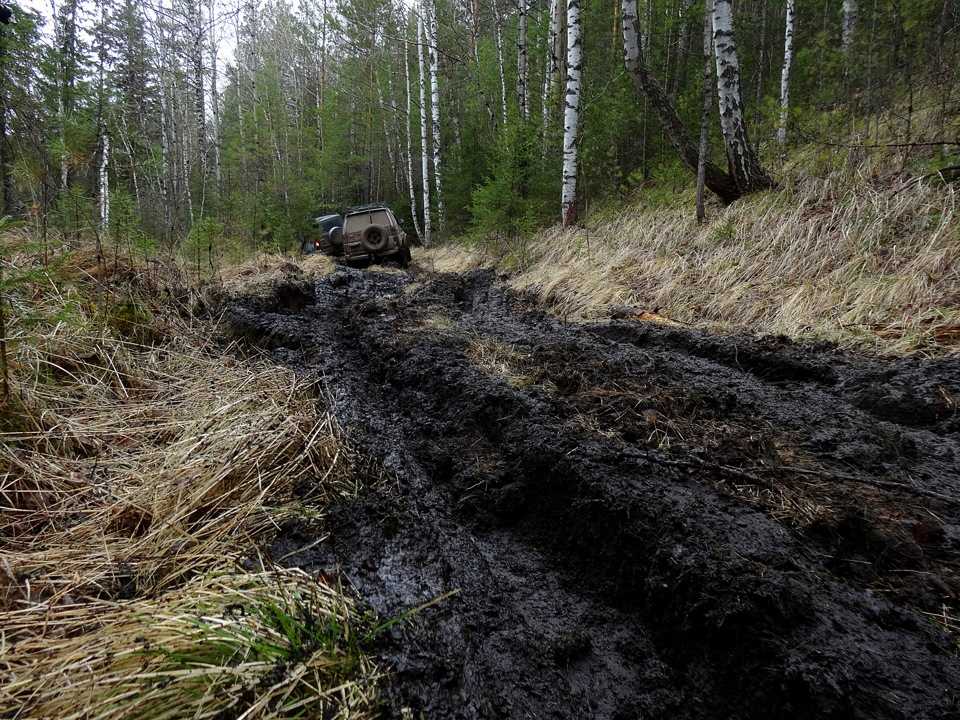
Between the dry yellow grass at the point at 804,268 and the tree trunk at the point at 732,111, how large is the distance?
0.46 meters

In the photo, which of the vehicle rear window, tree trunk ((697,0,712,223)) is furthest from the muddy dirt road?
the vehicle rear window

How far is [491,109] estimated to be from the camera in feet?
46.7

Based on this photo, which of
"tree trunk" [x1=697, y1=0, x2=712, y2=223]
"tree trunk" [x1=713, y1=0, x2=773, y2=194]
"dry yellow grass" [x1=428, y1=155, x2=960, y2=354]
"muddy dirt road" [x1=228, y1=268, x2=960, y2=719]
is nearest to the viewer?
"muddy dirt road" [x1=228, y1=268, x2=960, y2=719]

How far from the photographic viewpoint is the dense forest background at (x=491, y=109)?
13.4 ft

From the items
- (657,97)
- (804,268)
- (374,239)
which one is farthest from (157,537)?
(374,239)

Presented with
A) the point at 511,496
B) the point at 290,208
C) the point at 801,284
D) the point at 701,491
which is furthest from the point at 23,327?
the point at 290,208

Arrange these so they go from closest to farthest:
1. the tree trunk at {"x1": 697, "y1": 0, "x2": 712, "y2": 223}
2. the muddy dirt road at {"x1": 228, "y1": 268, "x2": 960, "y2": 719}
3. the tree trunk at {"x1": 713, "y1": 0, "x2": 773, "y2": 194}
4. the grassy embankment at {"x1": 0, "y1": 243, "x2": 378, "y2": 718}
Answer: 1. the grassy embankment at {"x1": 0, "y1": 243, "x2": 378, "y2": 718}
2. the muddy dirt road at {"x1": 228, "y1": 268, "x2": 960, "y2": 719}
3. the tree trunk at {"x1": 697, "y1": 0, "x2": 712, "y2": 223}
4. the tree trunk at {"x1": 713, "y1": 0, "x2": 773, "y2": 194}

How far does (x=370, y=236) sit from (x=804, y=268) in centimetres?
925

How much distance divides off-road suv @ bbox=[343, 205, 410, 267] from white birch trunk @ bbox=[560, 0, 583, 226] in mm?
4419

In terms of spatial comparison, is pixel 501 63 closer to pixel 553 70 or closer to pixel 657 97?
pixel 553 70

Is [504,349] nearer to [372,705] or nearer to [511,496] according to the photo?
[511,496]

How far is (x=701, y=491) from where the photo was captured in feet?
6.23

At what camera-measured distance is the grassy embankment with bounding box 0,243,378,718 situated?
1.10 meters

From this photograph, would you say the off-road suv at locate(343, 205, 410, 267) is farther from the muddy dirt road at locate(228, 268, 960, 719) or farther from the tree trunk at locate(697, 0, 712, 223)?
the muddy dirt road at locate(228, 268, 960, 719)
